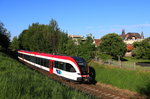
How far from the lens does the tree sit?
53588 millimetres

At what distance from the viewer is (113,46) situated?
54031 mm

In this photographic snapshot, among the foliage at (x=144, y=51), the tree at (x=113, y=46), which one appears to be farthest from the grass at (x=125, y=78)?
the tree at (x=113, y=46)

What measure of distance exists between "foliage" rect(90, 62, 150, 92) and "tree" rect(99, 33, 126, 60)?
96.0 feet

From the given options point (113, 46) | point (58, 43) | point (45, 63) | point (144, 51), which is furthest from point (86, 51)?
point (113, 46)

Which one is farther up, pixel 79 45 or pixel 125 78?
pixel 79 45

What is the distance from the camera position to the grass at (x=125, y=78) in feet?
59.5

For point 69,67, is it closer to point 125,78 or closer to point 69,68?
point 69,68

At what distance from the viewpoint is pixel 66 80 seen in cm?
2136

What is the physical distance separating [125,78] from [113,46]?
3442cm

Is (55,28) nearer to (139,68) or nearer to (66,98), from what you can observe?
(139,68)

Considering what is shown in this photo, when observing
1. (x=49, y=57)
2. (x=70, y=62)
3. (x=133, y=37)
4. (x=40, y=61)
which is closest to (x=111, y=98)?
(x=70, y=62)

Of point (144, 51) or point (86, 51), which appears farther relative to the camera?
point (144, 51)

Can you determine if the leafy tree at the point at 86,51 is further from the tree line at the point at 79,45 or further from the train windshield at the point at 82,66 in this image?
the train windshield at the point at 82,66

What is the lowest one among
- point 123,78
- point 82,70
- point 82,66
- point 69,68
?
point 123,78
